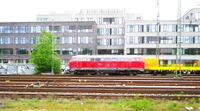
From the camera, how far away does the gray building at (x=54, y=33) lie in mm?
99062

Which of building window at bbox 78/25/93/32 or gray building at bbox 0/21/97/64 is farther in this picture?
gray building at bbox 0/21/97/64

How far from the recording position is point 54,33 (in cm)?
10106

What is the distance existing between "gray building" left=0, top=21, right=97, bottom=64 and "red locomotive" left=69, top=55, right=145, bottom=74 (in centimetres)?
4778

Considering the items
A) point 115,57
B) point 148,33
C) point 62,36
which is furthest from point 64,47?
point 115,57

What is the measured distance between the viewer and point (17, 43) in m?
104

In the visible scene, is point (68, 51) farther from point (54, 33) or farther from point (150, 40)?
point (150, 40)

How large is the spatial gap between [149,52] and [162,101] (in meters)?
75.6

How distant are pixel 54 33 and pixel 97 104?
276ft

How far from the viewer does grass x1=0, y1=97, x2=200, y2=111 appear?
17234 mm

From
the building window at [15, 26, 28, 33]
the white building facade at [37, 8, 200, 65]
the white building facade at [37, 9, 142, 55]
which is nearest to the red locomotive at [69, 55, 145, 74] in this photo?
the white building facade at [37, 8, 200, 65]

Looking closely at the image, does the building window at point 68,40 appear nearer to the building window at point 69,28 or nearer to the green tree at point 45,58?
the building window at point 69,28

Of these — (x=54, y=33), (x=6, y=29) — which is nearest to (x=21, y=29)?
(x=6, y=29)

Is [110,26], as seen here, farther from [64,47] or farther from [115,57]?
[115,57]

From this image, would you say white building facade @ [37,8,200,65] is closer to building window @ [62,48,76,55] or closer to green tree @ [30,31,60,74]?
building window @ [62,48,76,55]
